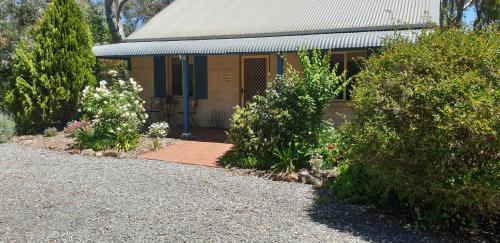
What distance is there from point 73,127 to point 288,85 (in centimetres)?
666

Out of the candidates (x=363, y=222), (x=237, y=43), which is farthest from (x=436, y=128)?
(x=237, y=43)

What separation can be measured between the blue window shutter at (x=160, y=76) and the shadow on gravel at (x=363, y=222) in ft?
29.1

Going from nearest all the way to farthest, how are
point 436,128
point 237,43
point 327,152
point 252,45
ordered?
point 436,128
point 327,152
point 252,45
point 237,43

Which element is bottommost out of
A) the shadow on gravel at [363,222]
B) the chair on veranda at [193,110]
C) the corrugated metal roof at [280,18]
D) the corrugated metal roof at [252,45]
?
the shadow on gravel at [363,222]

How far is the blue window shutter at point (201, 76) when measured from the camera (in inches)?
507

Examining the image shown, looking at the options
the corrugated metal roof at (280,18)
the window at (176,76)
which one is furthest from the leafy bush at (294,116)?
the window at (176,76)

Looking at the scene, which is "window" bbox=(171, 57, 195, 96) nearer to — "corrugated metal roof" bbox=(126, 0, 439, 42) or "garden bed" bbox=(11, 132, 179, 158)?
"corrugated metal roof" bbox=(126, 0, 439, 42)

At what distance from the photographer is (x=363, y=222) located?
5.04 m

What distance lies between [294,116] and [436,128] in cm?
347

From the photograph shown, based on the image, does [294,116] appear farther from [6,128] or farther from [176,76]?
[6,128]

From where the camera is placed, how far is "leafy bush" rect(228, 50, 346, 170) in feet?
24.7

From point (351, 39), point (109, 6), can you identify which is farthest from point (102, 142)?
point (109, 6)

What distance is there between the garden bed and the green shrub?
17 cm

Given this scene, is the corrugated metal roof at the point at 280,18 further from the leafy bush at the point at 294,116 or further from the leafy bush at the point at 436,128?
the leafy bush at the point at 436,128
